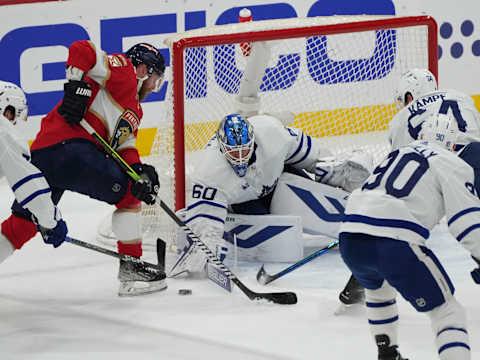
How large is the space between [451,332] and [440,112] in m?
1.67

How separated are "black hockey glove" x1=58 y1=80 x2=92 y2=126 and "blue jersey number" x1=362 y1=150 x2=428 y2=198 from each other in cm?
149

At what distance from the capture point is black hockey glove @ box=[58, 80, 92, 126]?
12.7 ft

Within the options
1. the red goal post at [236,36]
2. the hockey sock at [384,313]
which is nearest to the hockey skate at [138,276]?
the red goal post at [236,36]

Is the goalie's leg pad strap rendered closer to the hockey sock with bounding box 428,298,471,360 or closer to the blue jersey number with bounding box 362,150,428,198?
the blue jersey number with bounding box 362,150,428,198

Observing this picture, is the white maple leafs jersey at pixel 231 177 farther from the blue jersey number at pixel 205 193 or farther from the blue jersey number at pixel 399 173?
the blue jersey number at pixel 399 173

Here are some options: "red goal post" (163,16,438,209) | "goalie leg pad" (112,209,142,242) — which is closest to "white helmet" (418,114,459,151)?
"goalie leg pad" (112,209,142,242)

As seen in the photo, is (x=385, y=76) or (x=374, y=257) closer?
(x=374, y=257)

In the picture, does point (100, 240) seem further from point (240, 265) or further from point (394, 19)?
point (394, 19)

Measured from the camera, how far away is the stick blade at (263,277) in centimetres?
411

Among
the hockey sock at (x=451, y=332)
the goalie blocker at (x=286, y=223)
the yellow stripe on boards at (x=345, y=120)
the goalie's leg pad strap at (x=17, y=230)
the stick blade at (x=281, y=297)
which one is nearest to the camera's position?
the hockey sock at (x=451, y=332)

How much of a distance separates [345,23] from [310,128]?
1.13 metres

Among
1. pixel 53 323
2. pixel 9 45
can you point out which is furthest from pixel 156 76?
pixel 9 45

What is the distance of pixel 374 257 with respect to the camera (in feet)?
8.99

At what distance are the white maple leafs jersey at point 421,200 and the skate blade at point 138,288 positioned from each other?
1450 mm
